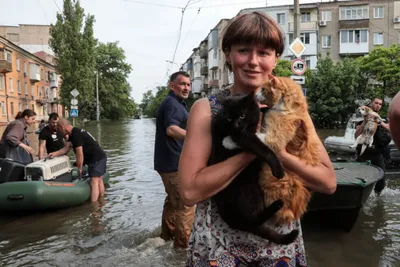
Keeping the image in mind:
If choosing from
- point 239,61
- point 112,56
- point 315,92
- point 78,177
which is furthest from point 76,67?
point 239,61

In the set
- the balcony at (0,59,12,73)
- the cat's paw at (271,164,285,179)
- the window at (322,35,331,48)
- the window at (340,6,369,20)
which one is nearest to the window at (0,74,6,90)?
the balcony at (0,59,12,73)

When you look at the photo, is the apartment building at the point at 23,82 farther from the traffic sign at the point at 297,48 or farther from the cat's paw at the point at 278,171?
the cat's paw at the point at 278,171

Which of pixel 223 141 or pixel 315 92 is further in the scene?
pixel 315 92

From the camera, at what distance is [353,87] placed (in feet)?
108

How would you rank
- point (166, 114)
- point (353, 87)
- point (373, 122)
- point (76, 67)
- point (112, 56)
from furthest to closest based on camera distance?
1. point (112, 56)
2. point (76, 67)
3. point (353, 87)
4. point (373, 122)
5. point (166, 114)

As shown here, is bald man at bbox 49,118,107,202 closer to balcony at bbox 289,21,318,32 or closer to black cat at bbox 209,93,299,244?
black cat at bbox 209,93,299,244

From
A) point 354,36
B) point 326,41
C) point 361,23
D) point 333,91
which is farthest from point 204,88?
point 333,91

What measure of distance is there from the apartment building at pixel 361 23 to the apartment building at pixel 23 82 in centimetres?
4085

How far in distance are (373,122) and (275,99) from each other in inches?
278

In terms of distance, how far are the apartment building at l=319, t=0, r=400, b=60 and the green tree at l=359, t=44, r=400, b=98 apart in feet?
38.2

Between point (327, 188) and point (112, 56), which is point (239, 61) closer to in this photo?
point (327, 188)

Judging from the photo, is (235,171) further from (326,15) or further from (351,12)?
(351,12)

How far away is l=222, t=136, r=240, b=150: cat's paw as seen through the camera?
1.77 m

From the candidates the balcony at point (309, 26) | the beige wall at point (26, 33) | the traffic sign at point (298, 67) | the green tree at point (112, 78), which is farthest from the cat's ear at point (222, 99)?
the beige wall at point (26, 33)
